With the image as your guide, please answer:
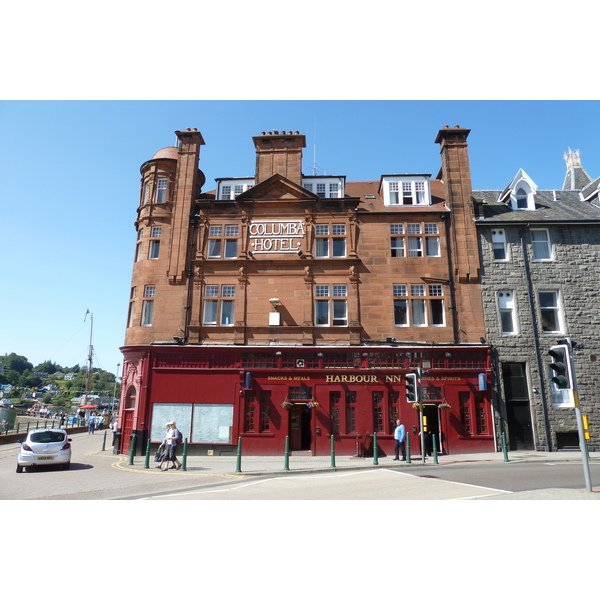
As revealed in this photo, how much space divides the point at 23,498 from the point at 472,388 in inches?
759

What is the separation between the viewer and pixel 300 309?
75.8ft

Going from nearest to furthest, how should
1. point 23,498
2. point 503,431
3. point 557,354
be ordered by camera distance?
point 557,354 → point 23,498 → point 503,431

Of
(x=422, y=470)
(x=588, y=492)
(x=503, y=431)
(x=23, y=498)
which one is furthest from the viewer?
(x=503, y=431)

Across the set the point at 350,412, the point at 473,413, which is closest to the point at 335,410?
the point at 350,412

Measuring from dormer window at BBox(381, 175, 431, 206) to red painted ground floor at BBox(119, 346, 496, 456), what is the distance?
8910mm

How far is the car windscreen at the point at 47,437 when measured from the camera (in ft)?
57.0

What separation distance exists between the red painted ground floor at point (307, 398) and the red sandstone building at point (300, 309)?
2.7 inches

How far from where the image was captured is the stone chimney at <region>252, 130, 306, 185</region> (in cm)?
2536

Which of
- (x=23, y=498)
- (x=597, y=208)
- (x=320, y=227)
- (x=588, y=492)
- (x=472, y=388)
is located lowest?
(x=23, y=498)

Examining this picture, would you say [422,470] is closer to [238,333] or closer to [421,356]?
[421,356]

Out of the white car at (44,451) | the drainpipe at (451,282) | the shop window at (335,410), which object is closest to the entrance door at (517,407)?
the drainpipe at (451,282)

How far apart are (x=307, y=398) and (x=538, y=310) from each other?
43.1 feet

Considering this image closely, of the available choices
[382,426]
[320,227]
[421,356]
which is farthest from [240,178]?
[382,426]

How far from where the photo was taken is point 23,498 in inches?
456
